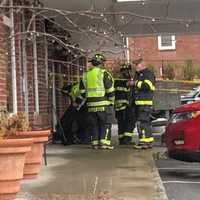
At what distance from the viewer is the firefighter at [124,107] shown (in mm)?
13859

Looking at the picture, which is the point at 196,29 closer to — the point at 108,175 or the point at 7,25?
the point at 7,25

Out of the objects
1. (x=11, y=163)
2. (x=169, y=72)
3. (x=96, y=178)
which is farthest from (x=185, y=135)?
(x=169, y=72)

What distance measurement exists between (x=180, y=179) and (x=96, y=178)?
7.01 feet

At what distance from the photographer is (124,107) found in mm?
13977

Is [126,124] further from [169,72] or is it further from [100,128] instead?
[169,72]

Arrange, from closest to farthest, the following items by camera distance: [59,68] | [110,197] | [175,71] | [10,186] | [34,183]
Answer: [10,186] → [110,197] → [34,183] → [59,68] → [175,71]

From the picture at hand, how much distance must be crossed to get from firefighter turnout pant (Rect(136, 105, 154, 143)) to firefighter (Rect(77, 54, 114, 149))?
24.6 inches

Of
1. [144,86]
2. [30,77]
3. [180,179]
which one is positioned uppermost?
[30,77]

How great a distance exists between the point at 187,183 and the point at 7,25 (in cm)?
405

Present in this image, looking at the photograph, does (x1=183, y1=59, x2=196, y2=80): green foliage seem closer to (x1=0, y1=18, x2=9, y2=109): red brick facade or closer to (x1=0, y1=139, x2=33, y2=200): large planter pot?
(x1=0, y1=18, x2=9, y2=109): red brick facade

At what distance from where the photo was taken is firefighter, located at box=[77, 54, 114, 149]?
12.5 metres

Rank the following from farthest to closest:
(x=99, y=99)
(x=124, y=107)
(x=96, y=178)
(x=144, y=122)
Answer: (x=124, y=107) < (x=144, y=122) < (x=99, y=99) < (x=96, y=178)

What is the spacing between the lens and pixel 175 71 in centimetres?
3700

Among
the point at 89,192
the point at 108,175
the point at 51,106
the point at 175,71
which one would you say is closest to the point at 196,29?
the point at 51,106
